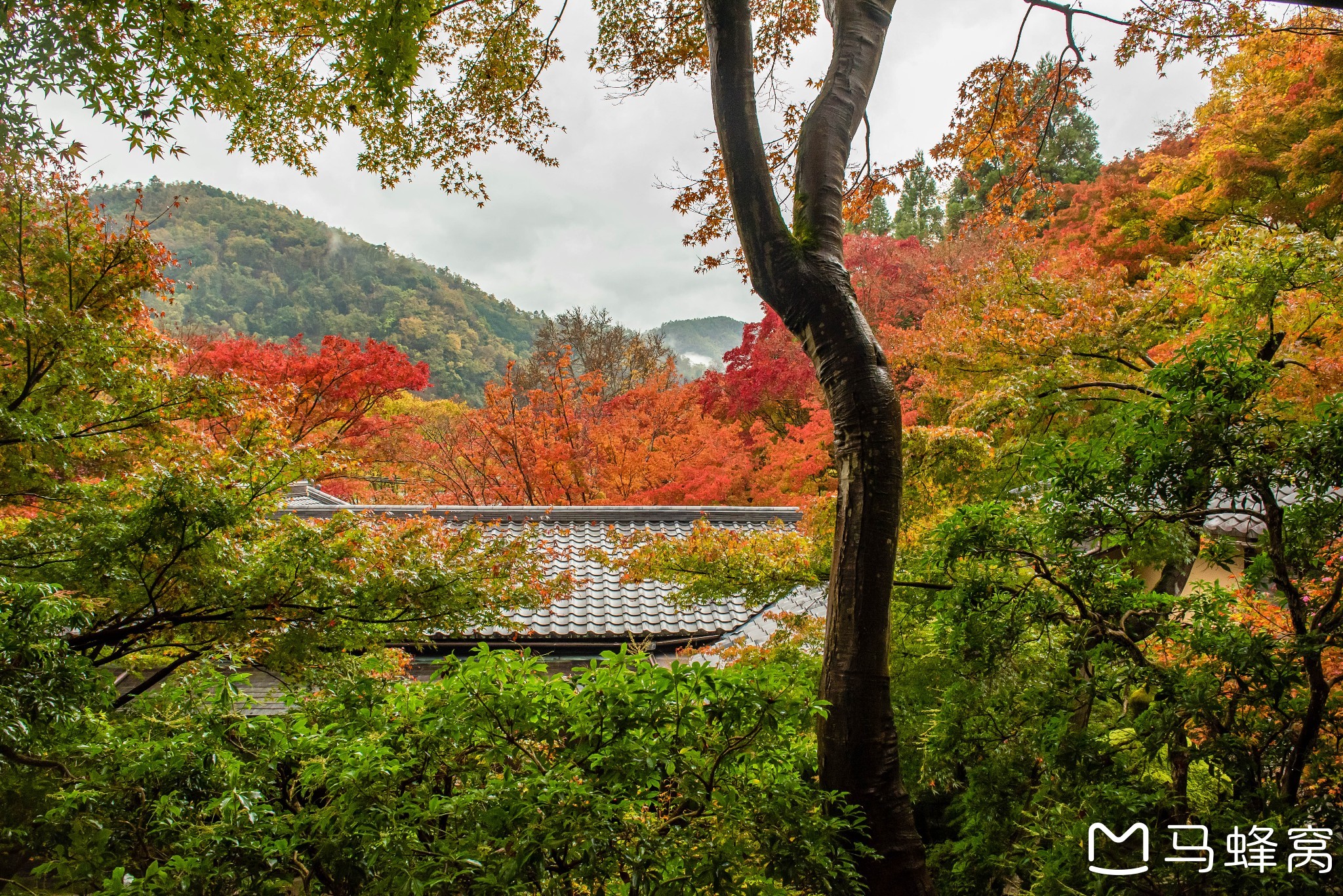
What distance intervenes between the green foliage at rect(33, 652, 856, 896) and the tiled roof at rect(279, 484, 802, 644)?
4.86 ft

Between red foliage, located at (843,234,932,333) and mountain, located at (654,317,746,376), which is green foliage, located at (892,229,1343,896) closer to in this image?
red foliage, located at (843,234,932,333)

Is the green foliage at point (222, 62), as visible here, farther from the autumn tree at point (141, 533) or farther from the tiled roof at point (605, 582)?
the tiled roof at point (605, 582)

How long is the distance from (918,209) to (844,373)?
33556 millimetres

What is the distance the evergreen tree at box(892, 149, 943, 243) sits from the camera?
94.0 ft

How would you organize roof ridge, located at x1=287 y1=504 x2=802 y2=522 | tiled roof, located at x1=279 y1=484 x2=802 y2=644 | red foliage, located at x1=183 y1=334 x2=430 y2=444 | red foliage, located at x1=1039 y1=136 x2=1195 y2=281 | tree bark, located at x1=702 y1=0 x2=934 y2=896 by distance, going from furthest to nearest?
red foliage, located at x1=183 y1=334 x2=430 y2=444 → red foliage, located at x1=1039 y1=136 x2=1195 y2=281 → roof ridge, located at x1=287 y1=504 x2=802 y2=522 → tiled roof, located at x1=279 y1=484 x2=802 y2=644 → tree bark, located at x1=702 y1=0 x2=934 y2=896

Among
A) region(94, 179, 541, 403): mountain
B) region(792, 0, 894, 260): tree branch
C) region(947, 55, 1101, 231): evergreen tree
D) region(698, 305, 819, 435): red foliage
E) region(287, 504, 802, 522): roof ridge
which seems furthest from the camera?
region(94, 179, 541, 403): mountain

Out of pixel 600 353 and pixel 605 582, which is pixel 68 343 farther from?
pixel 600 353

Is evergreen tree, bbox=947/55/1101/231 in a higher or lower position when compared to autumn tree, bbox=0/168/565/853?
higher

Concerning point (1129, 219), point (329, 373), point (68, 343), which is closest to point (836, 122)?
point (68, 343)

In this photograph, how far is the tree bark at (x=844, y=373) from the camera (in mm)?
2688

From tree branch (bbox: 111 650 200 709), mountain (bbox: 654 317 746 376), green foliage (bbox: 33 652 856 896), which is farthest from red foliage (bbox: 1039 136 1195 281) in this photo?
mountain (bbox: 654 317 746 376)

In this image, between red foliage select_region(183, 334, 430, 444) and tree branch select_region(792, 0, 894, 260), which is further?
red foliage select_region(183, 334, 430, 444)

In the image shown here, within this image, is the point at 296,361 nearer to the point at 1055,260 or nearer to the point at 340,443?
the point at 340,443

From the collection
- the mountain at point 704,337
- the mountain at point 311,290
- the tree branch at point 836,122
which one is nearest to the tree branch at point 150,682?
the tree branch at point 836,122
